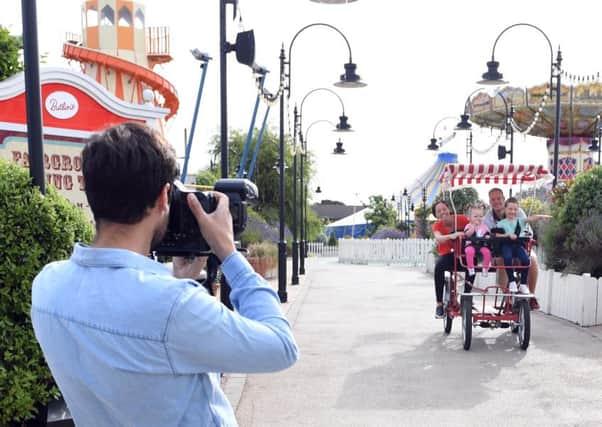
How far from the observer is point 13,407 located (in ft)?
11.8

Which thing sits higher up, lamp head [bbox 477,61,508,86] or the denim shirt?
lamp head [bbox 477,61,508,86]

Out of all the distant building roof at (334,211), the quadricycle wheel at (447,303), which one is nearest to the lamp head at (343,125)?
the quadricycle wheel at (447,303)

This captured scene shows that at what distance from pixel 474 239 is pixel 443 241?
0.54m

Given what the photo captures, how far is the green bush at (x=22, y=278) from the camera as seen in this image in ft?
Result: 11.8

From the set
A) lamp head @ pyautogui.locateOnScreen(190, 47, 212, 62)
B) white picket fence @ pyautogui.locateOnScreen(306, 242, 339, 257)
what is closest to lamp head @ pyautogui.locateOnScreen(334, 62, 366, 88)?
lamp head @ pyautogui.locateOnScreen(190, 47, 212, 62)

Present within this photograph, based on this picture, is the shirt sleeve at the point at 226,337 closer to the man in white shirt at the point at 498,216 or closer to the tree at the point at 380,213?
the man in white shirt at the point at 498,216

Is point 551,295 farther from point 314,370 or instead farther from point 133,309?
point 133,309

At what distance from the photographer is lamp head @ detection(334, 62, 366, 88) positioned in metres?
14.6

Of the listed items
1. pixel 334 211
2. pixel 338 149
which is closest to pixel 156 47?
pixel 338 149

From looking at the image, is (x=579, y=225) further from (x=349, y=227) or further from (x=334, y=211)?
(x=334, y=211)

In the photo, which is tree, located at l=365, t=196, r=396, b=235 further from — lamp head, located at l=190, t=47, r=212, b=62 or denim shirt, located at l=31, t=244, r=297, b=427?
denim shirt, located at l=31, t=244, r=297, b=427

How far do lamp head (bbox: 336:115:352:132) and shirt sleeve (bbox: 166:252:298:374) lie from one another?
19370 mm

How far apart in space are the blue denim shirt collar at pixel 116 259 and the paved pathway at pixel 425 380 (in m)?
4.22

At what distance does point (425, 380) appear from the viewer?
6871 mm
